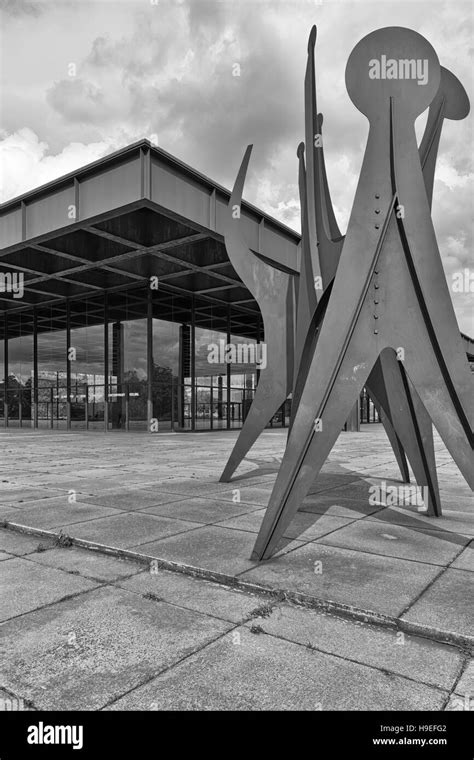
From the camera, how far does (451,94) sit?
686cm

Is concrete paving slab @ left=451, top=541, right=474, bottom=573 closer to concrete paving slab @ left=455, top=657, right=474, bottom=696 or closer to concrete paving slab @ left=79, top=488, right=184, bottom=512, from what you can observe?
concrete paving slab @ left=455, top=657, right=474, bottom=696

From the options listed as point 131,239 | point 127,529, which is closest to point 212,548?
point 127,529

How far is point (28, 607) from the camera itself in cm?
355

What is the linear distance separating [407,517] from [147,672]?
4.51 metres

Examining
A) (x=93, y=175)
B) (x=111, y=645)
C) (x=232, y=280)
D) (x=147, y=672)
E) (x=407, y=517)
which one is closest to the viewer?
(x=147, y=672)

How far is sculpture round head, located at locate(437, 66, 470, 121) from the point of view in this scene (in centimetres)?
684

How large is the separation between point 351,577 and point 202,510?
289 centimetres

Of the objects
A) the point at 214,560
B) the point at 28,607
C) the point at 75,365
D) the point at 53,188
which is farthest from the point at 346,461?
the point at 75,365

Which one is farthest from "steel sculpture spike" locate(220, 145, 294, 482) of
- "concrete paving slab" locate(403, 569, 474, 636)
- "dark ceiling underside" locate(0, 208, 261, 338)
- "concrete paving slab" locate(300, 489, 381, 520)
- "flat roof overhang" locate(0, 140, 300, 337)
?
"dark ceiling underside" locate(0, 208, 261, 338)

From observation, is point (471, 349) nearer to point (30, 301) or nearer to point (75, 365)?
point (75, 365)

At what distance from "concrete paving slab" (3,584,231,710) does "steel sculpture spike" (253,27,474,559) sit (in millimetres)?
1959

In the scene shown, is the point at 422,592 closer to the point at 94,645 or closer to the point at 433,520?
the point at 94,645

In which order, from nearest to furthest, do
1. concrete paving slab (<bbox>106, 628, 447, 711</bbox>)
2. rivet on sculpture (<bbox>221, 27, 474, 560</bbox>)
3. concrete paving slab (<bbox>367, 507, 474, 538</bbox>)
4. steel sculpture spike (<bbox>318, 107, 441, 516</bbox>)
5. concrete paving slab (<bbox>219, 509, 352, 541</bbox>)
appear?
concrete paving slab (<bbox>106, 628, 447, 711</bbox>), rivet on sculpture (<bbox>221, 27, 474, 560</bbox>), concrete paving slab (<bbox>219, 509, 352, 541</bbox>), concrete paving slab (<bbox>367, 507, 474, 538</bbox>), steel sculpture spike (<bbox>318, 107, 441, 516</bbox>)

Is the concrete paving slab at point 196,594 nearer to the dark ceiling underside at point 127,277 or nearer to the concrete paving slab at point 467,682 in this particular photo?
the concrete paving slab at point 467,682
